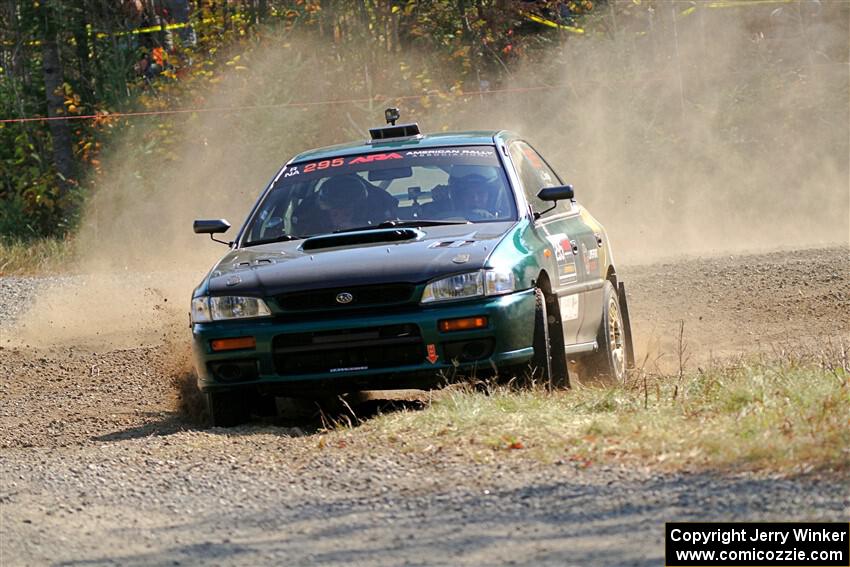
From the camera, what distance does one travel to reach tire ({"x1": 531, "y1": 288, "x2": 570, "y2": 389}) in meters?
7.69

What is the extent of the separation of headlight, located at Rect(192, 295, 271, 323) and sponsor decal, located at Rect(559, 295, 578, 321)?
1689mm

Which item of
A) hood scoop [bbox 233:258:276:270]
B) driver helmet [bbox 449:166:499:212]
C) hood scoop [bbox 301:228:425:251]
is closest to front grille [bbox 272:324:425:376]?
hood scoop [bbox 233:258:276:270]

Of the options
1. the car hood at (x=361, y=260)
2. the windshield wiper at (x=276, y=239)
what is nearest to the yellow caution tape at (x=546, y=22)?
the windshield wiper at (x=276, y=239)

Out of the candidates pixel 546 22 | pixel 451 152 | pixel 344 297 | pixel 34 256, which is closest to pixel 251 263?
pixel 344 297

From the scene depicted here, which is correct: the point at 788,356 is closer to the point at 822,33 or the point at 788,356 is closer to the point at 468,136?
the point at 468,136

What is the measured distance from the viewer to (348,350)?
24.7 feet

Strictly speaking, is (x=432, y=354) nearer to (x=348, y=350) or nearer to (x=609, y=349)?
(x=348, y=350)

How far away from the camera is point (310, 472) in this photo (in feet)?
20.6

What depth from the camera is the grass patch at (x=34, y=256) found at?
2184 cm

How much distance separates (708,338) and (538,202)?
10.3 feet

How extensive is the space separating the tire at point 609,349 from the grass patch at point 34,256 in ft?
45.0

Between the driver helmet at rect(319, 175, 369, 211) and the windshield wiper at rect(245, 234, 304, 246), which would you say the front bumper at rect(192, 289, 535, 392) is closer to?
the windshield wiper at rect(245, 234, 304, 246)

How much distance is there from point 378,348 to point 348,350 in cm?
16

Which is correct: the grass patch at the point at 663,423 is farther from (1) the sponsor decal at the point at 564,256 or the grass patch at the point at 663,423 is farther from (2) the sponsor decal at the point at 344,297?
(1) the sponsor decal at the point at 564,256
